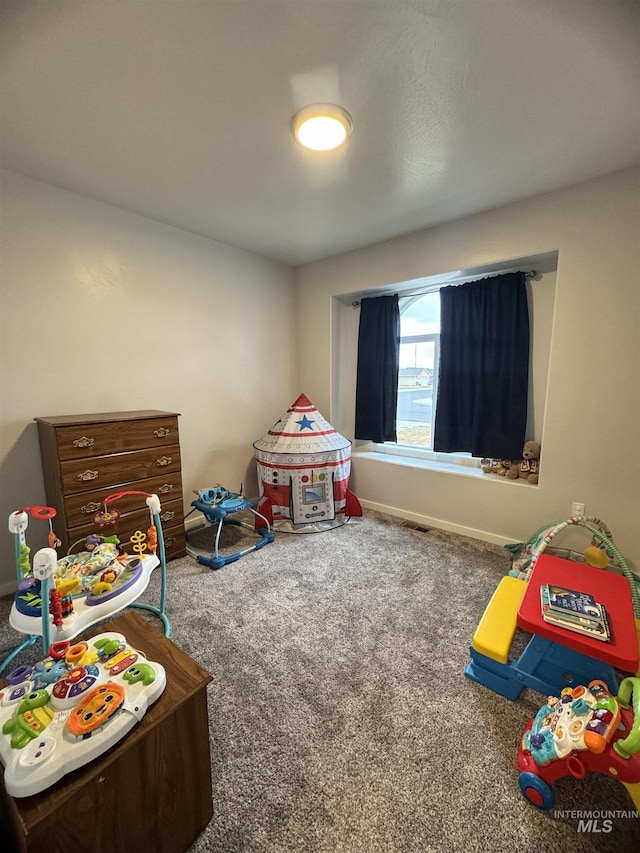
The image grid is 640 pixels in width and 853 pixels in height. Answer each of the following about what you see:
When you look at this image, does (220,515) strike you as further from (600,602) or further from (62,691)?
(600,602)

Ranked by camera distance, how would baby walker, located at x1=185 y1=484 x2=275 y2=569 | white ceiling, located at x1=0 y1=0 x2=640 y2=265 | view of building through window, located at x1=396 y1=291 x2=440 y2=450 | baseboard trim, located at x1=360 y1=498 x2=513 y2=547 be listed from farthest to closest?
1. view of building through window, located at x1=396 y1=291 x2=440 y2=450
2. baseboard trim, located at x1=360 y1=498 x2=513 y2=547
3. baby walker, located at x1=185 y1=484 x2=275 y2=569
4. white ceiling, located at x1=0 y1=0 x2=640 y2=265

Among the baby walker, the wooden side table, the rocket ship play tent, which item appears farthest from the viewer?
the rocket ship play tent

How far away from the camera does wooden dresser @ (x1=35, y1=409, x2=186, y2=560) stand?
6.61 ft

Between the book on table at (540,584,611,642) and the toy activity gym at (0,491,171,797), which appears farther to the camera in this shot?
the book on table at (540,584,611,642)

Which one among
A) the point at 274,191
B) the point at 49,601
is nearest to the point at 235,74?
the point at 274,191

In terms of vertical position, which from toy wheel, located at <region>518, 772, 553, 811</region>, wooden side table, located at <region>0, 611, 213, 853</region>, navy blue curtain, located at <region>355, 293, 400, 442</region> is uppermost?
navy blue curtain, located at <region>355, 293, 400, 442</region>

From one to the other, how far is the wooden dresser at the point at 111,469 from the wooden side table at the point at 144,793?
4.40 ft

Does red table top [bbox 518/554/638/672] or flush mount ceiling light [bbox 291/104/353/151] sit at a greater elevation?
flush mount ceiling light [bbox 291/104/353/151]

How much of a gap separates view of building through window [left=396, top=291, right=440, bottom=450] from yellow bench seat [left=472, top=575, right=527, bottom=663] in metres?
1.76

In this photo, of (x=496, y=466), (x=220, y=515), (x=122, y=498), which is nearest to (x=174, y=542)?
(x=220, y=515)

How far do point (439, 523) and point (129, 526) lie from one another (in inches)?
96.9

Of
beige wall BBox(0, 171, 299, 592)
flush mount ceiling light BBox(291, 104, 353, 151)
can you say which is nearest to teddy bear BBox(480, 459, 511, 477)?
beige wall BBox(0, 171, 299, 592)

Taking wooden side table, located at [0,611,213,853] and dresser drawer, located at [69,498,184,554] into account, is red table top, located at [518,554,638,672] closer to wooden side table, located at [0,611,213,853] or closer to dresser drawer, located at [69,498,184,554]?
wooden side table, located at [0,611,213,853]

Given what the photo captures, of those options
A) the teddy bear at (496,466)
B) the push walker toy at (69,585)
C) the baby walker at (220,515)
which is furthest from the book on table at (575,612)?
the baby walker at (220,515)
